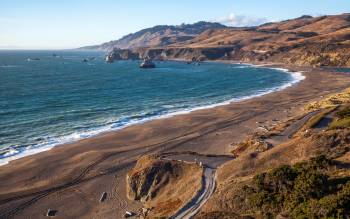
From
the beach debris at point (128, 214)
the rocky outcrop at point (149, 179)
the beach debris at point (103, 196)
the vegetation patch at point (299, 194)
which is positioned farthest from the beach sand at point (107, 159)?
the vegetation patch at point (299, 194)

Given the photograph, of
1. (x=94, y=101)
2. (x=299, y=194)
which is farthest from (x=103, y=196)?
(x=94, y=101)

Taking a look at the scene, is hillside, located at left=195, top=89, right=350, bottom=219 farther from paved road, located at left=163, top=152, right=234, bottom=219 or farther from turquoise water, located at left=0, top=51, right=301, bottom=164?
turquoise water, located at left=0, top=51, right=301, bottom=164

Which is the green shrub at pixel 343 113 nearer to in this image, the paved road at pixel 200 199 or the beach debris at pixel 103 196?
the paved road at pixel 200 199

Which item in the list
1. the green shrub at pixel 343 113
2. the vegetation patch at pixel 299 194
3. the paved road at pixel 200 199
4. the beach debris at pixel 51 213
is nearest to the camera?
the vegetation patch at pixel 299 194

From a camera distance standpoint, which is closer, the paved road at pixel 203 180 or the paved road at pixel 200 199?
the paved road at pixel 200 199

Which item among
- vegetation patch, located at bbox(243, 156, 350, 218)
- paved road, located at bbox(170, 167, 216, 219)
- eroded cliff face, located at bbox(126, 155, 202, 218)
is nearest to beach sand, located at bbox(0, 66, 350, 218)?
eroded cliff face, located at bbox(126, 155, 202, 218)

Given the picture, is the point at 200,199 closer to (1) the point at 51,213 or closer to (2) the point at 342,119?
(1) the point at 51,213
